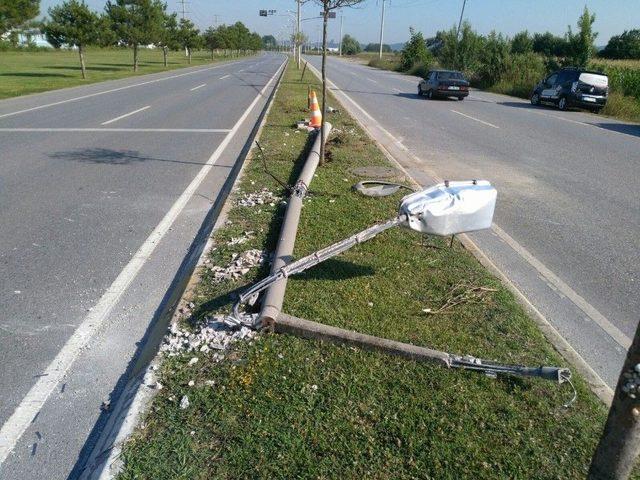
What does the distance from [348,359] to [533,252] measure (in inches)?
126

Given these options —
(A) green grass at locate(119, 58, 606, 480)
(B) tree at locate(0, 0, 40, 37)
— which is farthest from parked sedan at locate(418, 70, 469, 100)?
(B) tree at locate(0, 0, 40, 37)

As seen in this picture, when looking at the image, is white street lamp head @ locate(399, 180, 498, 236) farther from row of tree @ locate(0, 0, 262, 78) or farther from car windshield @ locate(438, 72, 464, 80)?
row of tree @ locate(0, 0, 262, 78)

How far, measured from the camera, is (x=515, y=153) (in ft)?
37.7

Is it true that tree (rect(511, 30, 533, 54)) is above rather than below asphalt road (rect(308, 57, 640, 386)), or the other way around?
above

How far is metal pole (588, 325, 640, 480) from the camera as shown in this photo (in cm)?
177

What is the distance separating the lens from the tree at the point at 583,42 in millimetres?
28016

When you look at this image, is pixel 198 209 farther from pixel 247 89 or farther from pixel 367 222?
pixel 247 89

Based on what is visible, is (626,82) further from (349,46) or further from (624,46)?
(349,46)

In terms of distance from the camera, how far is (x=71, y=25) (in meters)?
29.3

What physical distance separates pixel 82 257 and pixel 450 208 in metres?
3.60

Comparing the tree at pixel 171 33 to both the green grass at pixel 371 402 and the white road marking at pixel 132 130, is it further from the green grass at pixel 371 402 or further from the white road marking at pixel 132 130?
the green grass at pixel 371 402

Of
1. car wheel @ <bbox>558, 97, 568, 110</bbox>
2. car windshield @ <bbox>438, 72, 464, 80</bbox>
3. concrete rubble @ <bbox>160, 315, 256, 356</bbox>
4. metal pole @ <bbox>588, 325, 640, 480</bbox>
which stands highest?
car windshield @ <bbox>438, 72, 464, 80</bbox>

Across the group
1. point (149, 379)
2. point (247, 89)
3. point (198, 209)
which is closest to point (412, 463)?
point (149, 379)

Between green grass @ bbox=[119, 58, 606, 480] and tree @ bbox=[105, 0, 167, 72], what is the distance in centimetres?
3831
